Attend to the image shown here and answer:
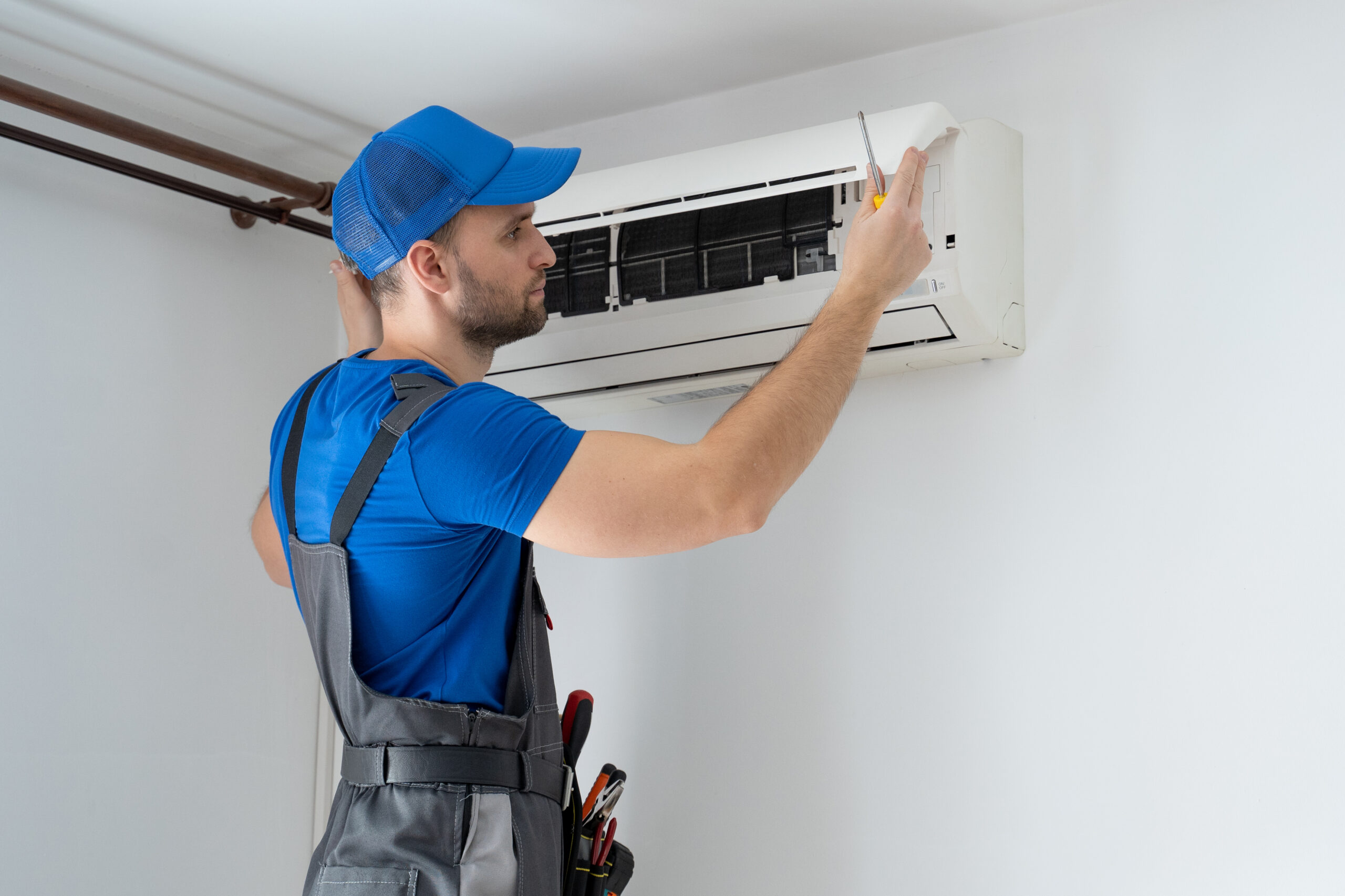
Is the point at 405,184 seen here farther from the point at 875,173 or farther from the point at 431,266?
the point at 875,173

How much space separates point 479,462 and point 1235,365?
98cm

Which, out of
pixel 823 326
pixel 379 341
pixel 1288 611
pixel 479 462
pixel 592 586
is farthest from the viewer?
pixel 592 586

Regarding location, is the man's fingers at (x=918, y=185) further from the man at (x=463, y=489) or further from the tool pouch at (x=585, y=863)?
the tool pouch at (x=585, y=863)

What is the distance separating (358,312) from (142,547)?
1.92 ft

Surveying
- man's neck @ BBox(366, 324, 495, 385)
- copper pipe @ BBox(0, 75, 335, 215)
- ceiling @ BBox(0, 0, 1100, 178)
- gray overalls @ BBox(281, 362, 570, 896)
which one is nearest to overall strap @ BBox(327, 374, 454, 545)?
gray overalls @ BBox(281, 362, 570, 896)

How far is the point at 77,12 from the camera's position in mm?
1526

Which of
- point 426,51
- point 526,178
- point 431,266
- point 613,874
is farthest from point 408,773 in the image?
point 426,51

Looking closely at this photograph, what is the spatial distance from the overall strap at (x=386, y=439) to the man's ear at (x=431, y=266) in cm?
14

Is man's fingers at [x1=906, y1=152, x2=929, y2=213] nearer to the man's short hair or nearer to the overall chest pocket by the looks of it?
the man's short hair

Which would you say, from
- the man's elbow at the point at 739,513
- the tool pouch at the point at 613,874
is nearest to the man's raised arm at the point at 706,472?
the man's elbow at the point at 739,513

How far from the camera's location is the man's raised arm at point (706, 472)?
98 cm

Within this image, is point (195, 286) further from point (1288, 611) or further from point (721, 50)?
point (1288, 611)

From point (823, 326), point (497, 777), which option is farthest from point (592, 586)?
point (823, 326)

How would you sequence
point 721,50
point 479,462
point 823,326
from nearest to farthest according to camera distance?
point 479,462 < point 823,326 < point 721,50
